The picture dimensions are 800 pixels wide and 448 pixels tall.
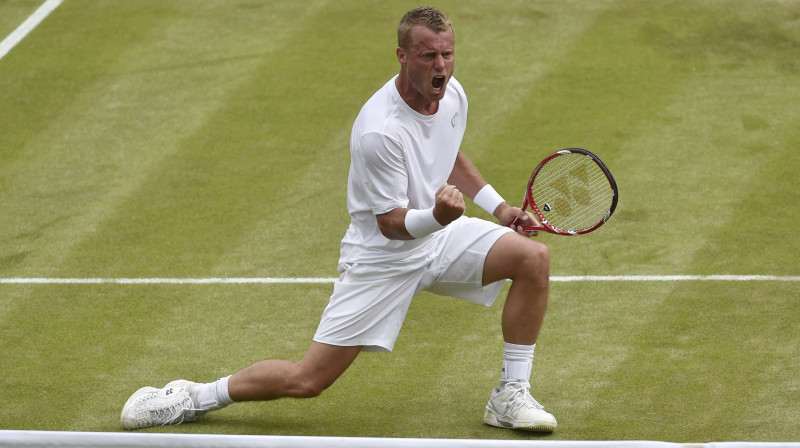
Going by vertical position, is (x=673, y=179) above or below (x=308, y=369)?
below

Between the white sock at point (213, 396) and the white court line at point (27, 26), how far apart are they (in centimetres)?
738

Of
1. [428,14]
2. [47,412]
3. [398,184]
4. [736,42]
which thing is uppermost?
[428,14]

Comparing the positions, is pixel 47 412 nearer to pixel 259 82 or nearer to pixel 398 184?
pixel 398 184

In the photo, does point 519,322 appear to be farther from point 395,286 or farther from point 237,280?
point 237,280

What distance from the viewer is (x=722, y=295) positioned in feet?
27.6

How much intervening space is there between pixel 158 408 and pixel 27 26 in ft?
26.6

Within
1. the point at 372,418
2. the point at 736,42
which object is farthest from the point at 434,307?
the point at 736,42

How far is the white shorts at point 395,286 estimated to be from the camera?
258 inches

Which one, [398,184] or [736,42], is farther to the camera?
[736,42]

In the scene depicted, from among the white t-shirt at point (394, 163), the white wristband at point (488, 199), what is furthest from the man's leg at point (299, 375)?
the white wristband at point (488, 199)

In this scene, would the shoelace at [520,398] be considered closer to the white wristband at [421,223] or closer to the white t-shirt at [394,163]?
the white t-shirt at [394,163]

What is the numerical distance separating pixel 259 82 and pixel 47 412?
5.85 meters

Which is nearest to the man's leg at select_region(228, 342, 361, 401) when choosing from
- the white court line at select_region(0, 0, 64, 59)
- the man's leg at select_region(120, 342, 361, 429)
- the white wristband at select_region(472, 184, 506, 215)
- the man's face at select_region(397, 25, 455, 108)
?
the man's leg at select_region(120, 342, 361, 429)

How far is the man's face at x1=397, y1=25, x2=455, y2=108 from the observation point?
6305 millimetres
